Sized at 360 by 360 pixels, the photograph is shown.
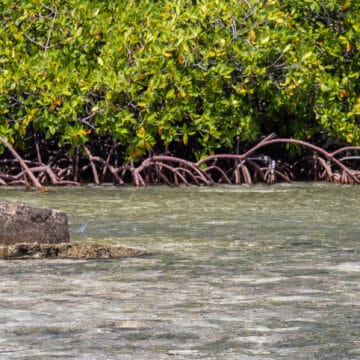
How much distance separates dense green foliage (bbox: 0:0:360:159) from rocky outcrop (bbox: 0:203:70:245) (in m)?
5.94

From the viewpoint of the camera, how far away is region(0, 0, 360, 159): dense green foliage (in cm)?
1473

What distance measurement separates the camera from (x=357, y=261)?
805 centimetres

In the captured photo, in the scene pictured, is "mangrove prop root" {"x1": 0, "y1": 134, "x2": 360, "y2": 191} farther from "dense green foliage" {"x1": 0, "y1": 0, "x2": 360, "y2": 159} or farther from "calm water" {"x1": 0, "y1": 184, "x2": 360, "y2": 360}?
Result: "calm water" {"x1": 0, "y1": 184, "x2": 360, "y2": 360}

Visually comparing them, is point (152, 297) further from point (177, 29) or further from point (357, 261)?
point (177, 29)

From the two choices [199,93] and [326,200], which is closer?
[326,200]

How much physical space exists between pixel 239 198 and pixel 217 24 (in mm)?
2708

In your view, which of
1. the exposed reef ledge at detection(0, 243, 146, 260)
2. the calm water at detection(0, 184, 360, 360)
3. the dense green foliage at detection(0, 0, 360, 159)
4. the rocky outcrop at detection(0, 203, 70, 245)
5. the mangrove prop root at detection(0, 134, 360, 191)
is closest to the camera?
the calm water at detection(0, 184, 360, 360)

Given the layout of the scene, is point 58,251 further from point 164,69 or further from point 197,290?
point 164,69

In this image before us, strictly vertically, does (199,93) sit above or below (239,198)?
above

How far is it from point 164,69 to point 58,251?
6716 mm

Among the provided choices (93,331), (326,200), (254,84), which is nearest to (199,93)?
(254,84)

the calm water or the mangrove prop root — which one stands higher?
the mangrove prop root

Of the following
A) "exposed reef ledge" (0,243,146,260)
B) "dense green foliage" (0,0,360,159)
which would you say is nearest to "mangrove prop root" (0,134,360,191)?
"dense green foliage" (0,0,360,159)

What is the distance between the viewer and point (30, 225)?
8594 millimetres
